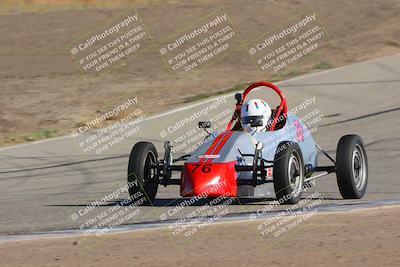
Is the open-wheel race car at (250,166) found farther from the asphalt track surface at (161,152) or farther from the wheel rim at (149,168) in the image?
the asphalt track surface at (161,152)

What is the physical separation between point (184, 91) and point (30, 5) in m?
16.4

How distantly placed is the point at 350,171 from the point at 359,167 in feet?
2.26

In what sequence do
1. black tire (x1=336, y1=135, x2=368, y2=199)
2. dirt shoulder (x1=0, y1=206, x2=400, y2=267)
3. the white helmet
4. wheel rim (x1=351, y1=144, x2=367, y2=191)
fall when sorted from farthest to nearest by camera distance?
the white helmet, wheel rim (x1=351, y1=144, x2=367, y2=191), black tire (x1=336, y1=135, x2=368, y2=199), dirt shoulder (x1=0, y1=206, x2=400, y2=267)

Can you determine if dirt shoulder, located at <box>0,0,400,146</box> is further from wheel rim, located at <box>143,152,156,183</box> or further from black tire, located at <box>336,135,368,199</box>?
black tire, located at <box>336,135,368,199</box>

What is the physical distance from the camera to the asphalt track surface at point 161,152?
13594mm

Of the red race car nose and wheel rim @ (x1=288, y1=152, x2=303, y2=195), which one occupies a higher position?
the red race car nose

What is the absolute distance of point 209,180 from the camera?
12.7 metres

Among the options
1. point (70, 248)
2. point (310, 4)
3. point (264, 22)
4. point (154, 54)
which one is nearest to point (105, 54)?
point (154, 54)

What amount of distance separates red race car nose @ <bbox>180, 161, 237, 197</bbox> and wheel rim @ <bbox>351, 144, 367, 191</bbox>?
1.77 metres

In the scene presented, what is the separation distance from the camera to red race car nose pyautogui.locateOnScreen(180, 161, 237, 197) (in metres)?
12.7

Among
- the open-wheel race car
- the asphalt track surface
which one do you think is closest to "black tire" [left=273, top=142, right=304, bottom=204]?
the open-wheel race car

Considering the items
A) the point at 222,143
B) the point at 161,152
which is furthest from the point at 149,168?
the point at 161,152

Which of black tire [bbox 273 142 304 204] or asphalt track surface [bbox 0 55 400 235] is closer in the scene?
black tire [bbox 273 142 304 204]

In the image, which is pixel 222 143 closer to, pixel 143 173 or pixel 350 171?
pixel 143 173
